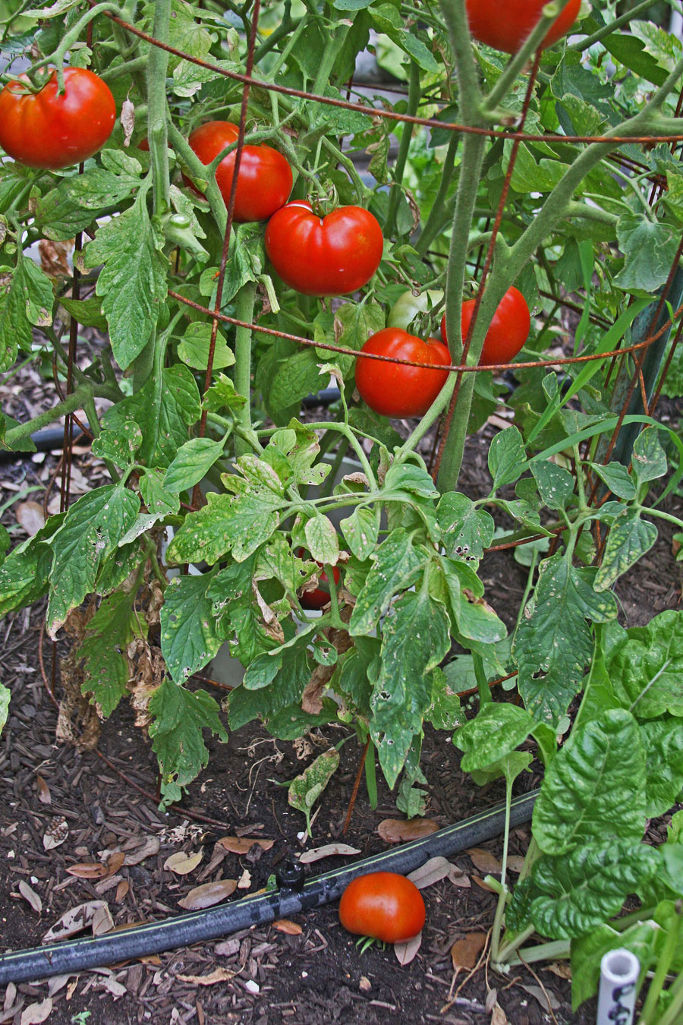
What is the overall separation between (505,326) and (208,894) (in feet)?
2.91

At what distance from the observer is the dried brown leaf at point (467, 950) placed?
→ 1.21 meters

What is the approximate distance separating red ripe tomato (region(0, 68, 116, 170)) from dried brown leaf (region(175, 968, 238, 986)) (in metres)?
1.01

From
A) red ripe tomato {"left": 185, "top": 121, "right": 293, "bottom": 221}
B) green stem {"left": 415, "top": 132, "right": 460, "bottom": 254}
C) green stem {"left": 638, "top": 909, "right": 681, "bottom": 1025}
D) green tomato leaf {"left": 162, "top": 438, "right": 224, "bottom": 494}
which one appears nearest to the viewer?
green stem {"left": 638, "top": 909, "right": 681, "bottom": 1025}

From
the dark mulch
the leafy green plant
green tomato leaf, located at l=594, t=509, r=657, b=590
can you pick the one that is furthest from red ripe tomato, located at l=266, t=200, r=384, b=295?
the dark mulch

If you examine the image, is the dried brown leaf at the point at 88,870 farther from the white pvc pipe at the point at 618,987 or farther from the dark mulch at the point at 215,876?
the white pvc pipe at the point at 618,987

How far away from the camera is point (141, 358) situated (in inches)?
48.8

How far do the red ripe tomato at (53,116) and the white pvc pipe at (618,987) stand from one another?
40.4 inches

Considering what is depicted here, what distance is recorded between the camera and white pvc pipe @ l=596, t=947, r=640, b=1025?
0.89 meters

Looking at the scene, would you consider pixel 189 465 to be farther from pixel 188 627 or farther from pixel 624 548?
pixel 624 548

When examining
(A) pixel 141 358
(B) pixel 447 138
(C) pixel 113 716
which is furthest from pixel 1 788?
(B) pixel 447 138

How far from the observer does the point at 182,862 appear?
1.35 meters

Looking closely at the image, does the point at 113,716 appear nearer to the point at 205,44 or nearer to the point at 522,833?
the point at 522,833

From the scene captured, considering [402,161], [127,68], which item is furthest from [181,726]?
[402,161]

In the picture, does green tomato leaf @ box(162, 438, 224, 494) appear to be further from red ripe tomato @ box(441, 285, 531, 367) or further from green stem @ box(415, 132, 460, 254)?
green stem @ box(415, 132, 460, 254)
